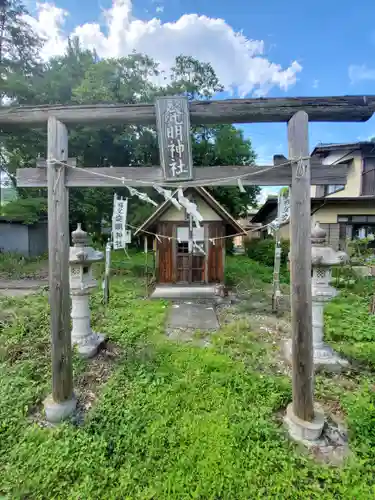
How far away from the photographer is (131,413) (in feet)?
10.9

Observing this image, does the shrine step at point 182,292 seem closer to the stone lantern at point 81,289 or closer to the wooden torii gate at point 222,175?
the stone lantern at point 81,289

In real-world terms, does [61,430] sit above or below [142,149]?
below

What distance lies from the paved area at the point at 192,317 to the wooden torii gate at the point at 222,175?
3.46 m

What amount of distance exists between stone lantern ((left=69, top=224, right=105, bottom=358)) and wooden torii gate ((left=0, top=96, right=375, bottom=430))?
1607 millimetres

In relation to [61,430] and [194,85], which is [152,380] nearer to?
[61,430]

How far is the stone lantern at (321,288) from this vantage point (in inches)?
180

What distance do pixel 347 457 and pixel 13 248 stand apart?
19.4 m

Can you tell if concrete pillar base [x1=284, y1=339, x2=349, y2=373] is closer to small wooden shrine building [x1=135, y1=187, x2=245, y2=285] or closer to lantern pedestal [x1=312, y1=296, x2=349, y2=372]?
lantern pedestal [x1=312, y1=296, x2=349, y2=372]

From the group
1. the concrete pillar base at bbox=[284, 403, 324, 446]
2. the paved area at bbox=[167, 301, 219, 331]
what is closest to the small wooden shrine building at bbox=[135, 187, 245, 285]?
the paved area at bbox=[167, 301, 219, 331]

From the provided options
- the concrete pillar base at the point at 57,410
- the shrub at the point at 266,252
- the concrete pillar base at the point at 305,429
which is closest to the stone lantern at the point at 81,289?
the concrete pillar base at the point at 57,410

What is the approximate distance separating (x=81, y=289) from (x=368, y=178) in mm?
16240

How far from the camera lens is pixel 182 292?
942cm

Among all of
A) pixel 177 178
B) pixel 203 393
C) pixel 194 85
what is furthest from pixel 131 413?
pixel 194 85

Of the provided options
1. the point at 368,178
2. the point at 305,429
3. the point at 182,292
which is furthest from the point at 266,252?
the point at 305,429
